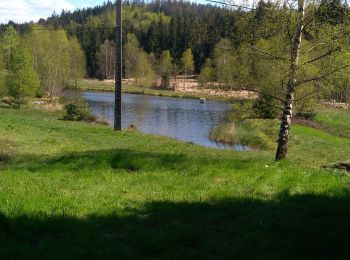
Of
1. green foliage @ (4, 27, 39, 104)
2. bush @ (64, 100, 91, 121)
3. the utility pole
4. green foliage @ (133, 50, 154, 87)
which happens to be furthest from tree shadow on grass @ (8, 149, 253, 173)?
green foliage @ (133, 50, 154, 87)

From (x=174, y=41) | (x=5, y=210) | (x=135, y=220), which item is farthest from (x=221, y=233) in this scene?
(x=174, y=41)

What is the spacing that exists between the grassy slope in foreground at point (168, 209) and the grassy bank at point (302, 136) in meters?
13.6

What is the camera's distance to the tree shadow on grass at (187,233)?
571cm

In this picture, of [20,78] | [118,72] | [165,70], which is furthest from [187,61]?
[118,72]

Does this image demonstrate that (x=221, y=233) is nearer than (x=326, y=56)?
Yes

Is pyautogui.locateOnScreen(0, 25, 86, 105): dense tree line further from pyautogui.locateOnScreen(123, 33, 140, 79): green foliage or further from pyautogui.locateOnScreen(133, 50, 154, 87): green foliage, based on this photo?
pyautogui.locateOnScreen(123, 33, 140, 79): green foliage

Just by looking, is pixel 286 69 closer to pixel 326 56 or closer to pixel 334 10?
pixel 326 56

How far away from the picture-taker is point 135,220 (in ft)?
23.4

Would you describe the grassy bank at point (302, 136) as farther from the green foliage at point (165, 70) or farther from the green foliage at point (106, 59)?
the green foliage at point (106, 59)

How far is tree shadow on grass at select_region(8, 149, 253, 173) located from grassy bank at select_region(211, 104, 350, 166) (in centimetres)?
1209

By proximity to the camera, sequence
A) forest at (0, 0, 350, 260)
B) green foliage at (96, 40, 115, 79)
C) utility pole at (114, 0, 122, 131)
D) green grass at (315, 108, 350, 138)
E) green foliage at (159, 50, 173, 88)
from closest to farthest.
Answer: forest at (0, 0, 350, 260), utility pole at (114, 0, 122, 131), green grass at (315, 108, 350, 138), green foliage at (159, 50, 173, 88), green foliage at (96, 40, 115, 79)

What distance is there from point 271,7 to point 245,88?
2.83m

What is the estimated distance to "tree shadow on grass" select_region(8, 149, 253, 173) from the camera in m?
11.8

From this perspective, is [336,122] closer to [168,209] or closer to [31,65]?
[31,65]
